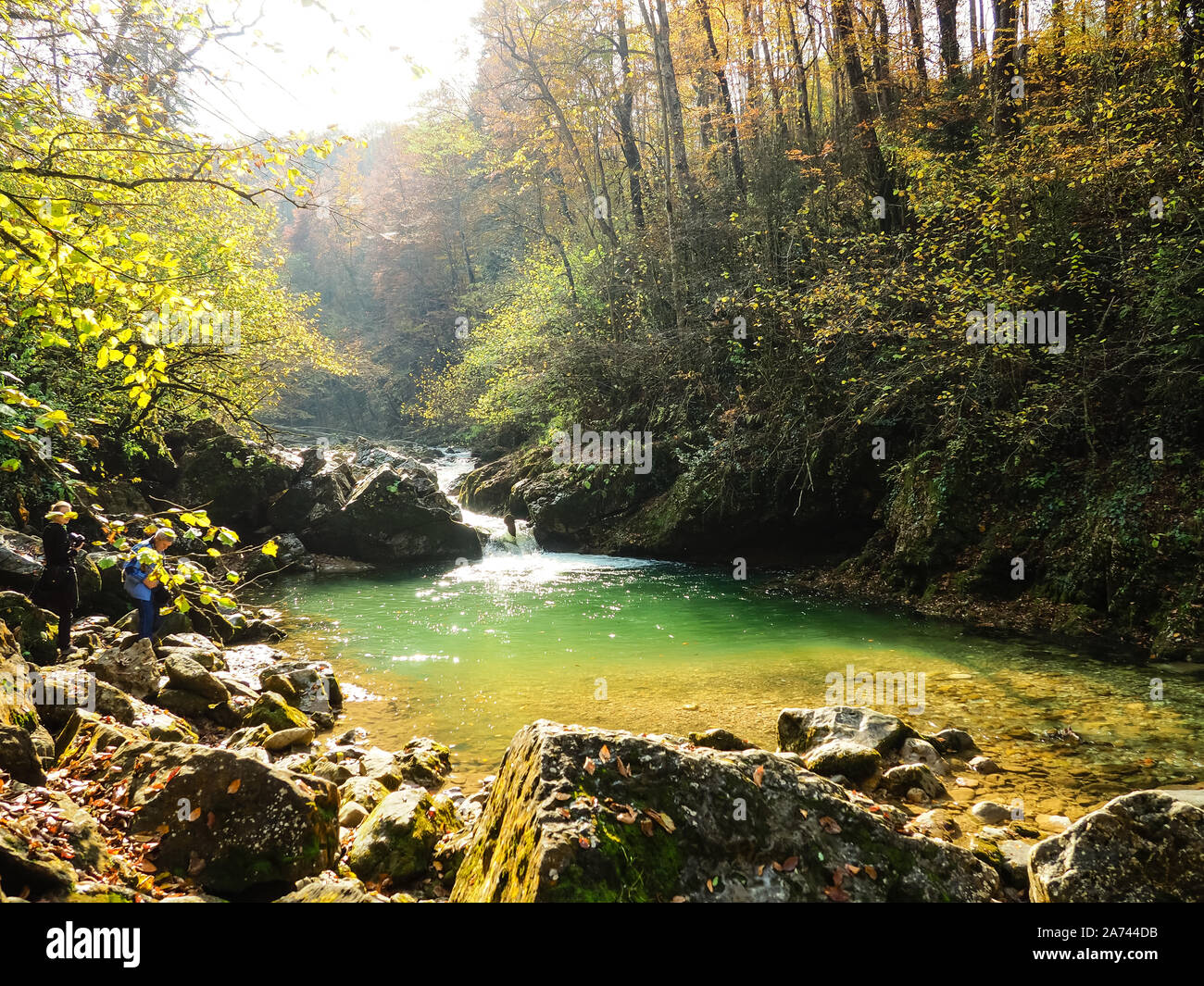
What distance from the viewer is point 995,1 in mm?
13930

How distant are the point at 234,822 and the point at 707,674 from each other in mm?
6061

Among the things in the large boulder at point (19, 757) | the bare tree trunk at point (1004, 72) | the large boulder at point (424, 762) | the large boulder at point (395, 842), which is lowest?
the large boulder at point (424, 762)

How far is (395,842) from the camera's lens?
400 cm

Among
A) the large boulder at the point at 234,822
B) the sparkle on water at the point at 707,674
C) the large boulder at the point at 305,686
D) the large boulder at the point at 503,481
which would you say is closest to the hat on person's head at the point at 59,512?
the large boulder at the point at 305,686

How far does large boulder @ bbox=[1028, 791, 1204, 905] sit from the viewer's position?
321 cm

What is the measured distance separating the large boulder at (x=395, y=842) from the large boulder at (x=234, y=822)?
19 cm

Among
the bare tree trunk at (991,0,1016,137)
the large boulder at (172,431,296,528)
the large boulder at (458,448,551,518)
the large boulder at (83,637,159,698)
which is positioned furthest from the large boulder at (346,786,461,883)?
the large boulder at (458,448,551,518)

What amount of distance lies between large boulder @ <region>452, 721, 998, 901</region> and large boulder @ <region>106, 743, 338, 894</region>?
0.95 meters

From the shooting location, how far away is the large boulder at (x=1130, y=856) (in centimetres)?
321

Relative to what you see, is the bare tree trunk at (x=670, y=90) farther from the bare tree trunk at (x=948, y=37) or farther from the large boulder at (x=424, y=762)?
the large boulder at (x=424, y=762)

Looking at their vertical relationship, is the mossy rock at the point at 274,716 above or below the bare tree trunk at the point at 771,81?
below

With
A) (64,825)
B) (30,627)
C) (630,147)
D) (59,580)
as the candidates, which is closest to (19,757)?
(64,825)

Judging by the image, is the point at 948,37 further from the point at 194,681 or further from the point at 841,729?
the point at 194,681

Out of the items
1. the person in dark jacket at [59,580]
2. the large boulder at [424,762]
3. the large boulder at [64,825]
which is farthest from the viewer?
the person in dark jacket at [59,580]
